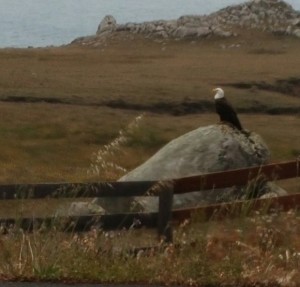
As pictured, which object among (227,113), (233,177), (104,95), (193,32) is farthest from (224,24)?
(233,177)

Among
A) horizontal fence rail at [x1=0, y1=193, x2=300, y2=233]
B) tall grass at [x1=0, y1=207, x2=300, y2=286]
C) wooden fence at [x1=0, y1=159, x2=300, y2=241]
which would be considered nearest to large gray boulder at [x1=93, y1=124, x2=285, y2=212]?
wooden fence at [x1=0, y1=159, x2=300, y2=241]

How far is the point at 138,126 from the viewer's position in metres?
25.7

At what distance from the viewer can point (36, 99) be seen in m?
39.0

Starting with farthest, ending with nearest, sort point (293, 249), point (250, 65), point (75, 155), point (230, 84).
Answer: point (250, 65) → point (230, 84) → point (75, 155) → point (293, 249)

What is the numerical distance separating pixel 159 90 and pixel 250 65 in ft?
45.3

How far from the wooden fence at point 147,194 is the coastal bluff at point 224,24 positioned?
203ft

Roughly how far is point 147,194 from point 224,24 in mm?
69694

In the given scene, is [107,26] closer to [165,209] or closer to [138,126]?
[138,126]

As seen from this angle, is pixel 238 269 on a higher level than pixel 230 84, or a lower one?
higher

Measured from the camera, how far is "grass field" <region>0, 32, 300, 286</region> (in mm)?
9352

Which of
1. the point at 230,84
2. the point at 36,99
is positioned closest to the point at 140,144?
the point at 36,99

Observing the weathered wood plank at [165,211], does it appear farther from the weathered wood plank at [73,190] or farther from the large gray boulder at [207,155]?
the large gray boulder at [207,155]

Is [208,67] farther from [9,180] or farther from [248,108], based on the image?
[9,180]

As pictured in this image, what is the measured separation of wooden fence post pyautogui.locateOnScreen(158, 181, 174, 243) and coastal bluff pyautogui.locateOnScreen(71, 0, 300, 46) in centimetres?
6269
